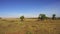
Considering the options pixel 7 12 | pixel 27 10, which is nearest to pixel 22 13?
pixel 27 10

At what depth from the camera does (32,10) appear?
632 cm

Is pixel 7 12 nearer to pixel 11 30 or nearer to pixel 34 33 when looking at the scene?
pixel 11 30

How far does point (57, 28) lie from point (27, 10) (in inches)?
72.8

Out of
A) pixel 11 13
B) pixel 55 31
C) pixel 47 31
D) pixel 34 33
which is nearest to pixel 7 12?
pixel 11 13

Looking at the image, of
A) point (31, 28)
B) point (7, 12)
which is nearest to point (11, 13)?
point (7, 12)

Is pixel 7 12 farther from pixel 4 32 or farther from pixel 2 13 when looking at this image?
pixel 4 32

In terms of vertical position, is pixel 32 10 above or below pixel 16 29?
above

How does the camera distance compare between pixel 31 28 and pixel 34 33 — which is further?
pixel 31 28

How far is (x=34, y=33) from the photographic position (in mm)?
6066

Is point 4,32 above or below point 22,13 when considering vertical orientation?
below

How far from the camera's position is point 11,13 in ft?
21.2

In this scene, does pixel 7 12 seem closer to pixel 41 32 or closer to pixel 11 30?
pixel 11 30

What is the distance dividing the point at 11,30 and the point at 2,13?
38.2 inches

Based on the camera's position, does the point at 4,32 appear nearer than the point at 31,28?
Yes
